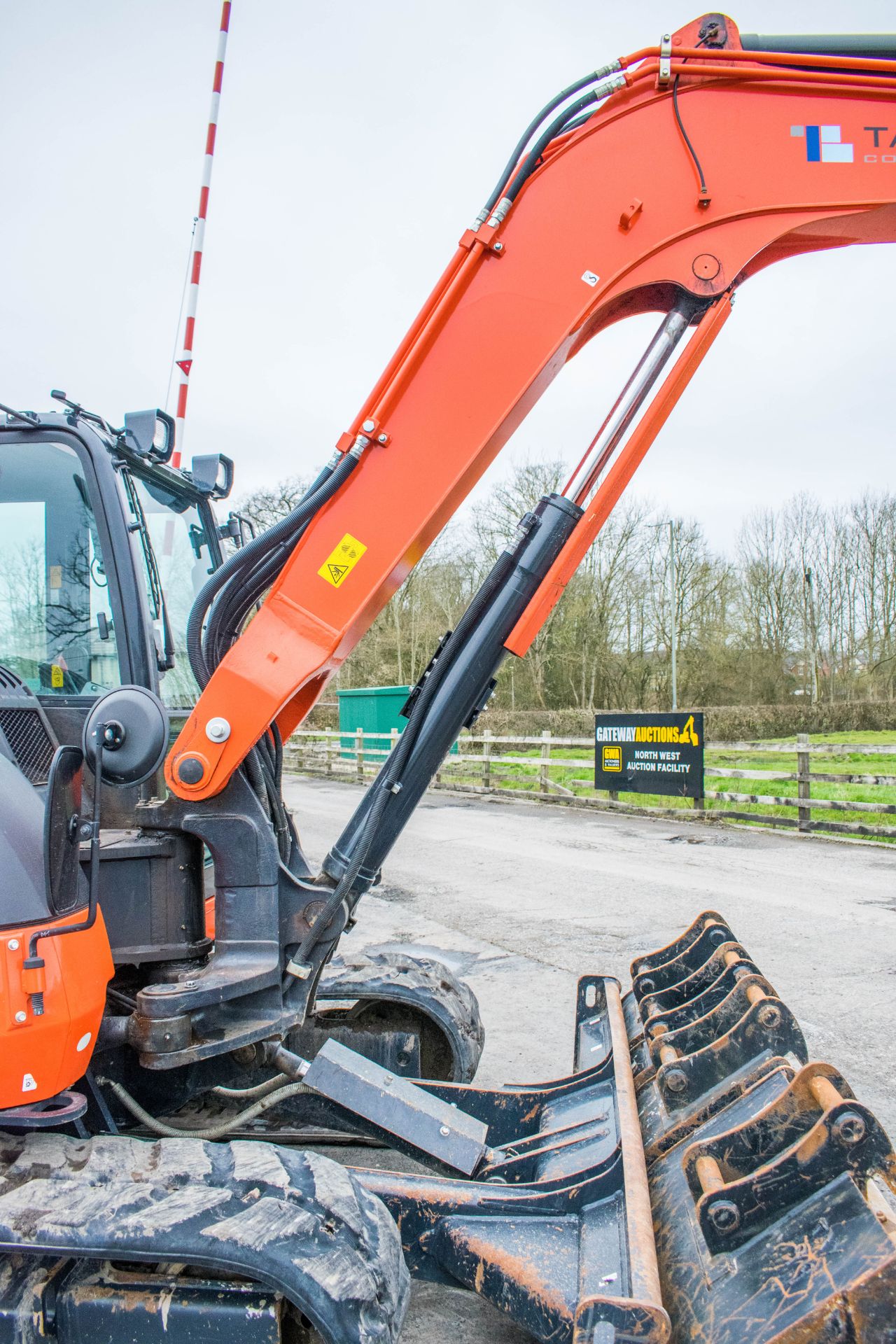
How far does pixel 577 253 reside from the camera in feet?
9.33

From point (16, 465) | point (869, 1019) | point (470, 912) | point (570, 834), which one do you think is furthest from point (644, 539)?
point (16, 465)

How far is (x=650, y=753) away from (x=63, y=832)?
12645 mm

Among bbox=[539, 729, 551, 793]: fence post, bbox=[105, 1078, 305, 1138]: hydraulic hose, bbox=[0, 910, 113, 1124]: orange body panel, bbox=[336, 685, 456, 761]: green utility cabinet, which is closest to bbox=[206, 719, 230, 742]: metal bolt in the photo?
bbox=[0, 910, 113, 1124]: orange body panel

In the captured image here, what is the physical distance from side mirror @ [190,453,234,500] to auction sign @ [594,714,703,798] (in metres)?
10.3

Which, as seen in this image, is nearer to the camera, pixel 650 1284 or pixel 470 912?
pixel 650 1284

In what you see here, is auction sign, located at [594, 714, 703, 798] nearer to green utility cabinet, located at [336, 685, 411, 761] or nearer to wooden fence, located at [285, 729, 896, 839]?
wooden fence, located at [285, 729, 896, 839]

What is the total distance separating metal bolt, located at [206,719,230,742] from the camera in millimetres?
2746

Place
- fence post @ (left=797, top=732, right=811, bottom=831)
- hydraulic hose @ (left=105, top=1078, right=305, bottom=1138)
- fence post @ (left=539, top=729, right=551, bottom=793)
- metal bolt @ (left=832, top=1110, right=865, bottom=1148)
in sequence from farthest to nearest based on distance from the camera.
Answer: fence post @ (left=539, top=729, right=551, bottom=793)
fence post @ (left=797, top=732, right=811, bottom=831)
hydraulic hose @ (left=105, top=1078, right=305, bottom=1138)
metal bolt @ (left=832, top=1110, right=865, bottom=1148)

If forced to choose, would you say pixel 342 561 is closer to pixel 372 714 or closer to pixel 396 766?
pixel 396 766

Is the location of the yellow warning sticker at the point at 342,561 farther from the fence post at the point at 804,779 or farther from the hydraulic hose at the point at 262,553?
the fence post at the point at 804,779

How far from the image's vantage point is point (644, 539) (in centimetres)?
3409

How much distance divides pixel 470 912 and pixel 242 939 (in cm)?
539

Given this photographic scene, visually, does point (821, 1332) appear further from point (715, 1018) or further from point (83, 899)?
point (83, 899)

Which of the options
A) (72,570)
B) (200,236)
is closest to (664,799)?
(200,236)
